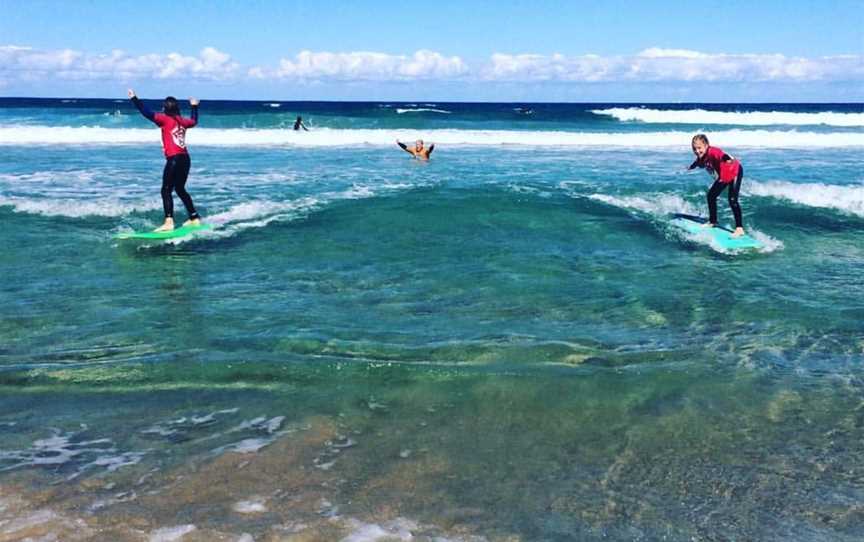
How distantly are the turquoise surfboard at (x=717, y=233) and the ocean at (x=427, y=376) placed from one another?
0.19m

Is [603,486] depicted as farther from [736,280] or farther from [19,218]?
[19,218]

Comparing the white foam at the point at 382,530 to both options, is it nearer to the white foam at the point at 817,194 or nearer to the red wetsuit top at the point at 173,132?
the red wetsuit top at the point at 173,132

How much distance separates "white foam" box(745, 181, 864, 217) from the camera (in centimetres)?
1371

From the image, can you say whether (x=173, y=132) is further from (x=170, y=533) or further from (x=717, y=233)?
(x=170, y=533)

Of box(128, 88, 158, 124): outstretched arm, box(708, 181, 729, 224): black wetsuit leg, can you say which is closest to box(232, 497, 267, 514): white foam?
box(128, 88, 158, 124): outstretched arm

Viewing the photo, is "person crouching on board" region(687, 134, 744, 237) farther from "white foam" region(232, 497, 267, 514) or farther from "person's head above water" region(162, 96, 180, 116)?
"white foam" region(232, 497, 267, 514)

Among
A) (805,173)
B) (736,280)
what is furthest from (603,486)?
(805,173)

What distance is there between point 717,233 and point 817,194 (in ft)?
17.3

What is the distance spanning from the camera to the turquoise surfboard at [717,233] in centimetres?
1023

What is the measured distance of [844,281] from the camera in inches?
328

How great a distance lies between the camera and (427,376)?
5281 millimetres

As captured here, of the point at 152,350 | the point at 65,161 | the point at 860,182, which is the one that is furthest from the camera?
→ the point at 65,161

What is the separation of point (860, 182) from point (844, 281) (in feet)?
34.7

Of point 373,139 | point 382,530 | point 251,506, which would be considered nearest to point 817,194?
point 382,530
